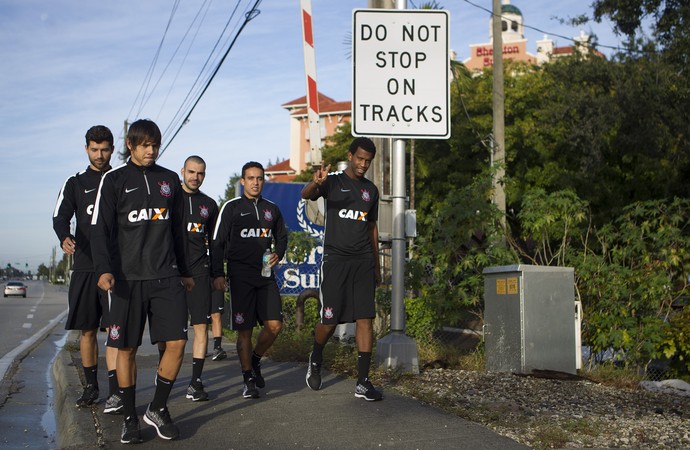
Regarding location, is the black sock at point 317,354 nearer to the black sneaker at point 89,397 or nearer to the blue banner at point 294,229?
the black sneaker at point 89,397

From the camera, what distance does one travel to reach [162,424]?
5.48 meters

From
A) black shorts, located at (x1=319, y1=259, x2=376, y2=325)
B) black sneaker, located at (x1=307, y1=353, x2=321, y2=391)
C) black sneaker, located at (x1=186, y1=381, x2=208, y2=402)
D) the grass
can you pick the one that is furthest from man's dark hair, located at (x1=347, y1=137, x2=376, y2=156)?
the grass

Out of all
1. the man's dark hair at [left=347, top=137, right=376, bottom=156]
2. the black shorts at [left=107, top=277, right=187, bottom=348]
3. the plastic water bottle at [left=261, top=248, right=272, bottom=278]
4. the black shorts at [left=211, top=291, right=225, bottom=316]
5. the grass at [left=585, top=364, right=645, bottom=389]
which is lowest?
the grass at [left=585, top=364, right=645, bottom=389]

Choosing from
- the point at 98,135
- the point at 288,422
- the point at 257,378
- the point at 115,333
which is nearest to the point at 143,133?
the point at 115,333

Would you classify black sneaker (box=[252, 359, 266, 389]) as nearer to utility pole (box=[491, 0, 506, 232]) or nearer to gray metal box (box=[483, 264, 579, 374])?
gray metal box (box=[483, 264, 579, 374])

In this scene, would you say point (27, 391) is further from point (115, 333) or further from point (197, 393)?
point (115, 333)

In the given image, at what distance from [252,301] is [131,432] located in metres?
2.39

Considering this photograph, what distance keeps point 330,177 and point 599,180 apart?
26596 millimetres

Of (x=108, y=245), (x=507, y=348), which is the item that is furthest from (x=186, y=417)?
(x=507, y=348)

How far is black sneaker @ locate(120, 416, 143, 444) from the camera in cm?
536

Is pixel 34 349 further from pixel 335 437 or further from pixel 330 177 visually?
pixel 335 437

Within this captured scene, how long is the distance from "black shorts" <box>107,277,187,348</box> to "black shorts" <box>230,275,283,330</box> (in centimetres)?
203

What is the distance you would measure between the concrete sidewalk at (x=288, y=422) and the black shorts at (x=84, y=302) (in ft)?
2.10

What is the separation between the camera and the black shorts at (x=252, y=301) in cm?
757
